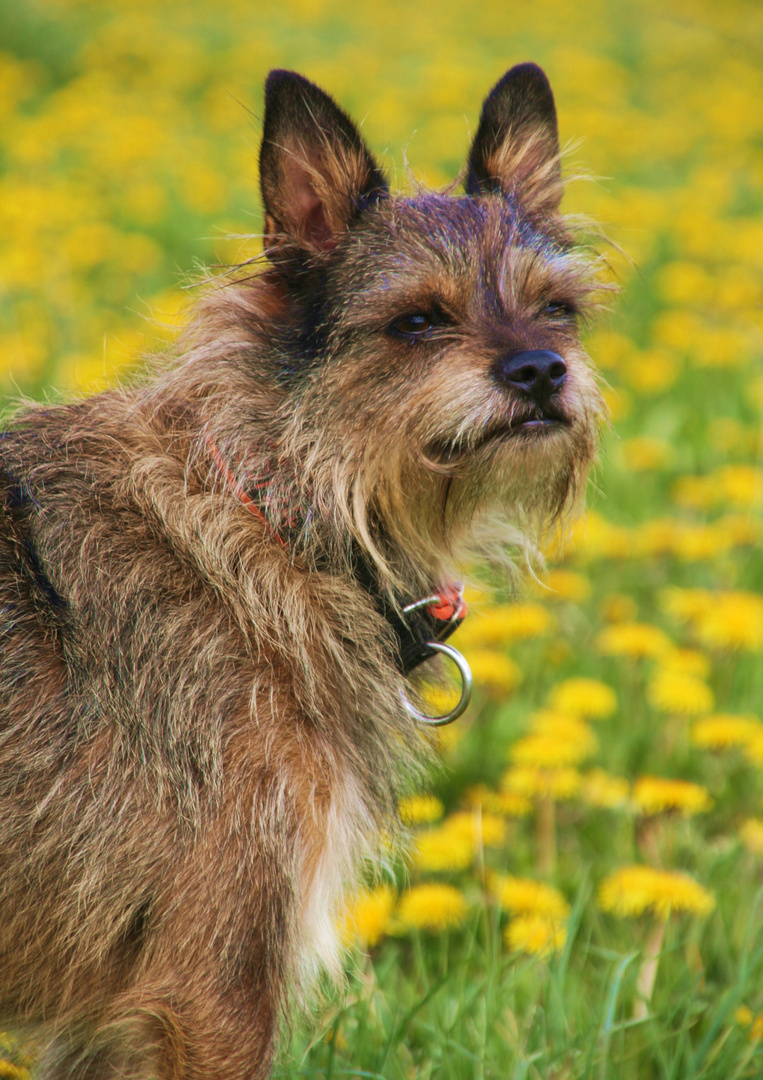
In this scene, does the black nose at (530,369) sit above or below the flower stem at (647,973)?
above

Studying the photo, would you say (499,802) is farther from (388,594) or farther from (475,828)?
(388,594)

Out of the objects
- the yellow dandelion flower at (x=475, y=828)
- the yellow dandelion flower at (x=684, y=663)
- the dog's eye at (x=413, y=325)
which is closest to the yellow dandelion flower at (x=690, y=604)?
the yellow dandelion flower at (x=684, y=663)

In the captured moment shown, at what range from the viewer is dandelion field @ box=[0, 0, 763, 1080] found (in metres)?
2.52

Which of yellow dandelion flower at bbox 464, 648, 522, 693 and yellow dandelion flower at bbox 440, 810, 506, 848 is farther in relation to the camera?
yellow dandelion flower at bbox 464, 648, 522, 693

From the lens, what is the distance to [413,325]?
226 centimetres

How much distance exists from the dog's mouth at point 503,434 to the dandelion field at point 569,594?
660 mm

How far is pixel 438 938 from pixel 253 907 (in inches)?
46.5

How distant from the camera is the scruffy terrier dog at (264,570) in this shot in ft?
6.36

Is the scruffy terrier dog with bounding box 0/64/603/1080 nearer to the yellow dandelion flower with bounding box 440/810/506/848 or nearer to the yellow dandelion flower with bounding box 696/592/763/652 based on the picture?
the yellow dandelion flower with bounding box 440/810/506/848

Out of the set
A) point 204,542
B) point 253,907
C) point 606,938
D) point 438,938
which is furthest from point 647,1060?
point 204,542

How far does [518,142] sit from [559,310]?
499 millimetres

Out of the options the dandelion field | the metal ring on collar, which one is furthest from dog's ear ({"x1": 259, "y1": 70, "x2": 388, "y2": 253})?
the metal ring on collar

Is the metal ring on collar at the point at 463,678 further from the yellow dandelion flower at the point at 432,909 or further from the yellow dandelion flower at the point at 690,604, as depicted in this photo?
the yellow dandelion flower at the point at 690,604

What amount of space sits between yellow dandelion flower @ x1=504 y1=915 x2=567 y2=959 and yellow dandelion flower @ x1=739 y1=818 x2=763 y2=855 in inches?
27.7
